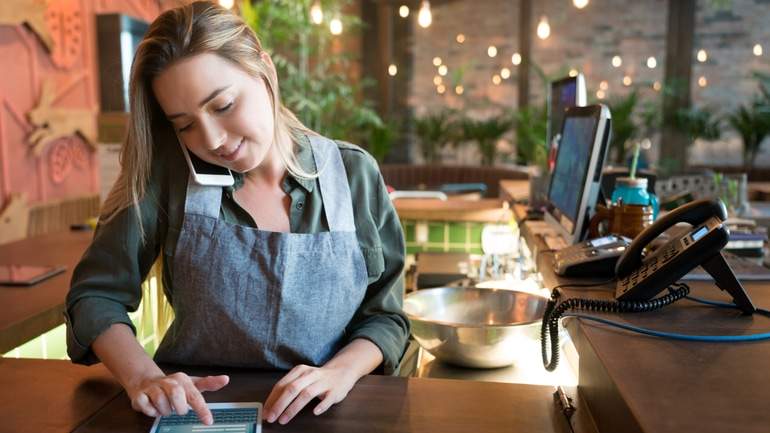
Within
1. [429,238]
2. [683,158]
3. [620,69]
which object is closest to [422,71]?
[620,69]

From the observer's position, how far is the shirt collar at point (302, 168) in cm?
128

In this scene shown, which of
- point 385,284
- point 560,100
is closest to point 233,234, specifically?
point 385,284

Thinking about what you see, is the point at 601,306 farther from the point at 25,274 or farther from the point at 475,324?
the point at 25,274

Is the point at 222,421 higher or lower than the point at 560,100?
lower

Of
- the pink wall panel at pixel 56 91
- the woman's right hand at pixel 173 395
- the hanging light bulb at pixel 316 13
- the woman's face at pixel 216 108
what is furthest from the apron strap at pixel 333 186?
the hanging light bulb at pixel 316 13

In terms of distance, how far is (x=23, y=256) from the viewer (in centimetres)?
232

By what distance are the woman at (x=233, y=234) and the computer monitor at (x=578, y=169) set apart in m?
0.56

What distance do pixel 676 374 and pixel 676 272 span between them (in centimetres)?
31

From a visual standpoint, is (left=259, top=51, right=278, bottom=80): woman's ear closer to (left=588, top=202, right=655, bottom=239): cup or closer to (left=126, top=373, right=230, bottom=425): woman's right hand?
(left=126, top=373, right=230, bottom=425): woman's right hand

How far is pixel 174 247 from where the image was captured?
1.24m

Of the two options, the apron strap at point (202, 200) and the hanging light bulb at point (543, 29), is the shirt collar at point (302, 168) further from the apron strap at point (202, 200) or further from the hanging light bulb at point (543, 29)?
the hanging light bulb at point (543, 29)

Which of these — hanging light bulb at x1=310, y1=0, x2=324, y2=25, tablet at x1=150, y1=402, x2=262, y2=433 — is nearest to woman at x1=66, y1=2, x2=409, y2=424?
tablet at x1=150, y1=402, x2=262, y2=433

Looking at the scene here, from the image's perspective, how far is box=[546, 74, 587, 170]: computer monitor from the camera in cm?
237

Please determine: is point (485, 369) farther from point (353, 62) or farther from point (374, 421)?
point (353, 62)
